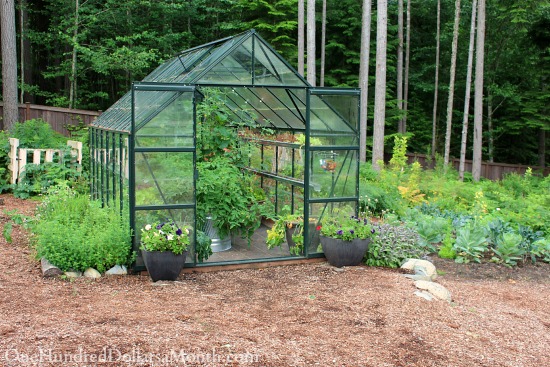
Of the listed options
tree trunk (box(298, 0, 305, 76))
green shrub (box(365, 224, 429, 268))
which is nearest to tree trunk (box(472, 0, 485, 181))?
tree trunk (box(298, 0, 305, 76))

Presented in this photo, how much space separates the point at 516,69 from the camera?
22.6m

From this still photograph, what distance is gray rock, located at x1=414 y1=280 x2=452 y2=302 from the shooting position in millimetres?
5988

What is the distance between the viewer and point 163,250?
6.06 m

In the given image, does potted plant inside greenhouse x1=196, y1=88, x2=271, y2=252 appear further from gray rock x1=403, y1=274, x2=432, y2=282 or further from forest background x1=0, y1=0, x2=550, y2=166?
forest background x1=0, y1=0, x2=550, y2=166

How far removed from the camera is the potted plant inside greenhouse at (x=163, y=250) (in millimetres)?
6047

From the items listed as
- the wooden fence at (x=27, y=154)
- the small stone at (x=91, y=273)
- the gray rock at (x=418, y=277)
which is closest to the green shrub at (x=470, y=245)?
the gray rock at (x=418, y=277)

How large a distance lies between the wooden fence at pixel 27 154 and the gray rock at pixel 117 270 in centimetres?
607

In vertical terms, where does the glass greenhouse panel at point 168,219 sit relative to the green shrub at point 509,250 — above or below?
above

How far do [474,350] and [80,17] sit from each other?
57.7 ft

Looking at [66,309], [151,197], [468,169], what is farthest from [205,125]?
[468,169]

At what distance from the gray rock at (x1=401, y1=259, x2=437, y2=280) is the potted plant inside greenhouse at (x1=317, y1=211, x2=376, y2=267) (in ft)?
1.83

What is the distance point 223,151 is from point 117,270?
2524 mm

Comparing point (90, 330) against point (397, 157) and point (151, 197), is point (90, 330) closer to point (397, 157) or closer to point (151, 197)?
point (151, 197)

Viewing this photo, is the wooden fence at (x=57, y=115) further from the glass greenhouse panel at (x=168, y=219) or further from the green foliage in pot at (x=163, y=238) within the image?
the green foliage in pot at (x=163, y=238)
